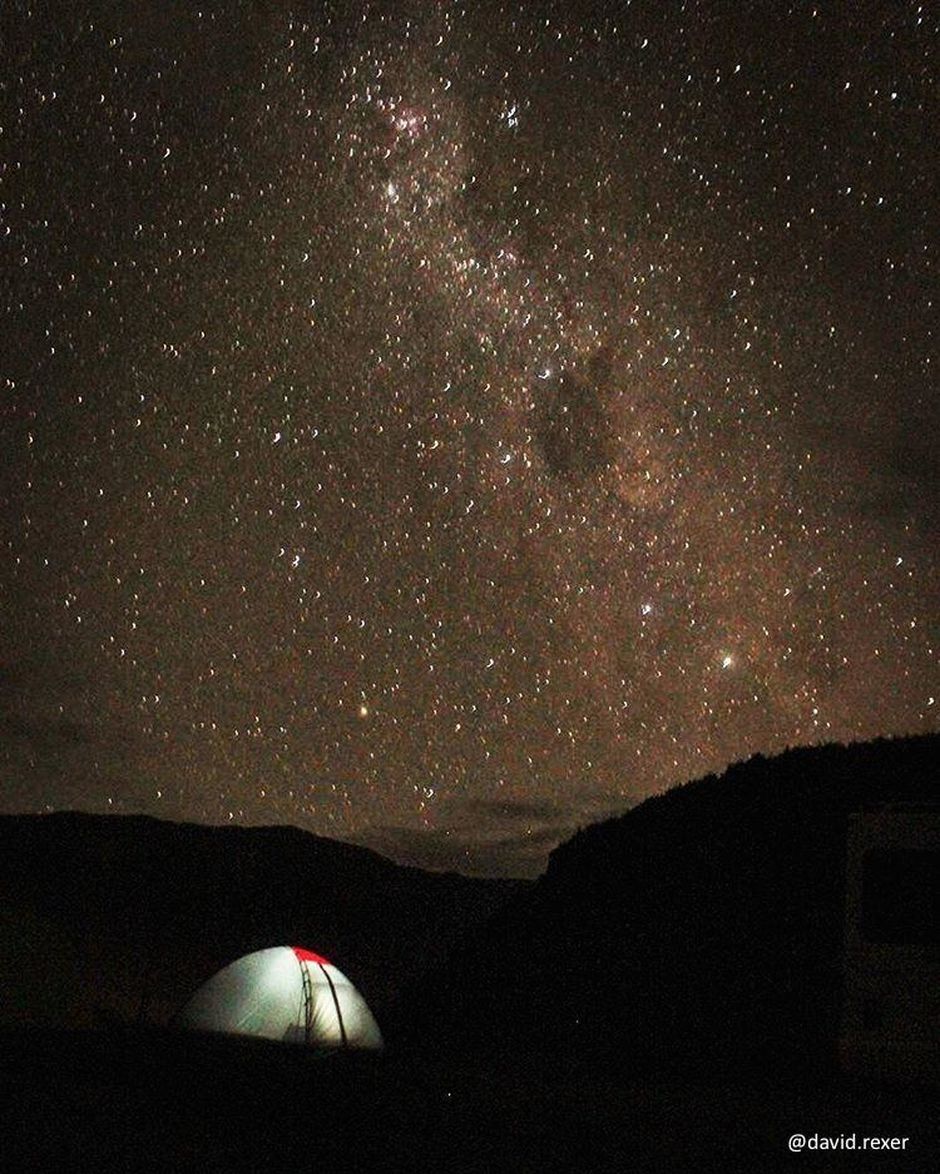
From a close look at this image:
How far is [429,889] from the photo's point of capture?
8206 cm

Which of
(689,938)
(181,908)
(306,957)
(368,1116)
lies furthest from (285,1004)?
(181,908)

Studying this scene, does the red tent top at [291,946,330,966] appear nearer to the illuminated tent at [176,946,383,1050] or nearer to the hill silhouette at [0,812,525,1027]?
the illuminated tent at [176,946,383,1050]

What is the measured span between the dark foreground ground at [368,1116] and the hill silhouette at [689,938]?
377 cm

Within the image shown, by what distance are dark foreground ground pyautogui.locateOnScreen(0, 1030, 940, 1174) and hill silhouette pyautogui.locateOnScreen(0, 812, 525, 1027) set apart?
535 inches

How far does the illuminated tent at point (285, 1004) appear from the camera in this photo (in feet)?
41.3

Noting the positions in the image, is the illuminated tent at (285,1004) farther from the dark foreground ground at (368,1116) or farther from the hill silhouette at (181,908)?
the hill silhouette at (181,908)

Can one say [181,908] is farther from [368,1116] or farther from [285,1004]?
[368,1116]

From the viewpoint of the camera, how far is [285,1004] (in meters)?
12.8

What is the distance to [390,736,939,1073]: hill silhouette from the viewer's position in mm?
15281

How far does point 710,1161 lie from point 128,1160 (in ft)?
10.8

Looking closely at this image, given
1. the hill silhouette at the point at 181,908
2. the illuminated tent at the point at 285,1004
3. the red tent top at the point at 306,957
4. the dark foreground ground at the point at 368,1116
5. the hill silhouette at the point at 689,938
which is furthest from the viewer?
the hill silhouette at the point at 181,908

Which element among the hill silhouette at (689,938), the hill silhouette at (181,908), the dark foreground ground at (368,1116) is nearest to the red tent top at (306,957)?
the dark foreground ground at (368,1116)

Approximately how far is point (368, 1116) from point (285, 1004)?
4649 millimetres

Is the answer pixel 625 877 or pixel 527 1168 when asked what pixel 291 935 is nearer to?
pixel 625 877
